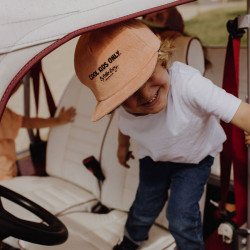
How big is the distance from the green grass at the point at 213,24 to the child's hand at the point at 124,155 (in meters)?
5.06

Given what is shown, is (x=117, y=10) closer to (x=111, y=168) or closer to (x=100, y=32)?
(x=100, y=32)

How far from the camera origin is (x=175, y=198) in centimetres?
125

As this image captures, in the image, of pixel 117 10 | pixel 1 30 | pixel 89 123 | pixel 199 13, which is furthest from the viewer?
pixel 199 13

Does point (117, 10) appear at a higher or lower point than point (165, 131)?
higher

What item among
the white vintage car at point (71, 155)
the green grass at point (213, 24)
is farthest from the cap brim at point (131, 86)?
the green grass at point (213, 24)

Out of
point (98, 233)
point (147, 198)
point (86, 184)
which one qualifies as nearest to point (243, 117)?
point (147, 198)

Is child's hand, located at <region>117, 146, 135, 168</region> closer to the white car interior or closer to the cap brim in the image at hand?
the white car interior

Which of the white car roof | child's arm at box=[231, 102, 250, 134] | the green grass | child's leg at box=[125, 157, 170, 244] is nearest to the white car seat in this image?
child's leg at box=[125, 157, 170, 244]

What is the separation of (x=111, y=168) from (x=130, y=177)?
121 mm

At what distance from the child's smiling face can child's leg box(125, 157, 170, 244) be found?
0.32 metres

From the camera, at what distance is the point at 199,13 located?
8.38m

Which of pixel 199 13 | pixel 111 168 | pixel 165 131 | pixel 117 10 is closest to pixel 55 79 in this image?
pixel 111 168

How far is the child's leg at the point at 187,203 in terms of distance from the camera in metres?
1.23

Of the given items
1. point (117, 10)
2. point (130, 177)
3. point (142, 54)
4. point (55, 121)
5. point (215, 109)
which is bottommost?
point (130, 177)
